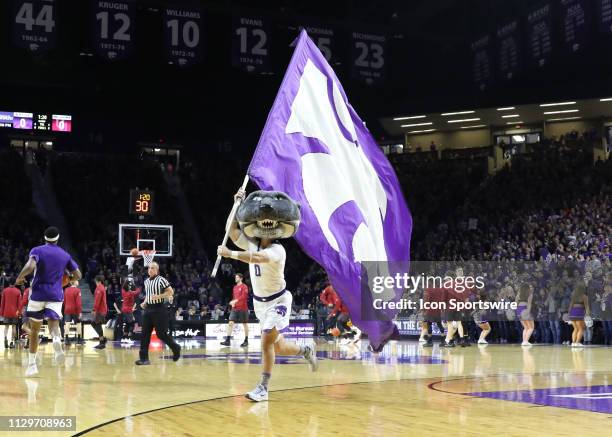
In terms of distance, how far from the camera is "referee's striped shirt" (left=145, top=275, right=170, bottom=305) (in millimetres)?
14859

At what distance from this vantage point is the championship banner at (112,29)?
26516mm

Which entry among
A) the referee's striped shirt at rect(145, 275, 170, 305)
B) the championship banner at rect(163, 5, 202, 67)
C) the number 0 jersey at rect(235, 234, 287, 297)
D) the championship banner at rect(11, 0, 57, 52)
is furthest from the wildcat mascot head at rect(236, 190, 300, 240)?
the championship banner at rect(163, 5, 202, 67)

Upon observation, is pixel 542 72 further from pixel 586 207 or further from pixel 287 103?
pixel 287 103

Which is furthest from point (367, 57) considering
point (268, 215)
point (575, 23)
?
point (268, 215)

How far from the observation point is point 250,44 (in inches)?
1123

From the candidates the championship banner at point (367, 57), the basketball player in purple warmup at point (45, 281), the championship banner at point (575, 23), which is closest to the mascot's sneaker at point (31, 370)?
the basketball player in purple warmup at point (45, 281)

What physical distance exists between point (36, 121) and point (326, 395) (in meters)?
32.5

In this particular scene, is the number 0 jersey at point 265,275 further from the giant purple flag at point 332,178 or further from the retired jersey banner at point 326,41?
the retired jersey banner at point 326,41

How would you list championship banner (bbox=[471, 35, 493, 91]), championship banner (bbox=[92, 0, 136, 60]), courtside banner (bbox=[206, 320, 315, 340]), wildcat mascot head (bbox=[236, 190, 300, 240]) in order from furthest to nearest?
championship banner (bbox=[471, 35, 493, 91]) → courtside banner (bbox=[206, 320, 315, 340]) → championship banner (bbox=[92, 0, 136, 60]) → wildcat mascot head (bbox=[236, 190, 300, 240])

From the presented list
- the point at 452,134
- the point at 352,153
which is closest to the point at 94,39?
the point at 352,153

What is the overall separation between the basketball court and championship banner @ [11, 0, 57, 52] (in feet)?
40.1

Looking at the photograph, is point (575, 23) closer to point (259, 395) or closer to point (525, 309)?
point (525, 309)

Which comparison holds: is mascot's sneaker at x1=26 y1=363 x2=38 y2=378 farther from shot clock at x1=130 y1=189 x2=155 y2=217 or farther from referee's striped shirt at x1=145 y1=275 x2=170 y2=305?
shot clock at x1=130 y1=189 x2=155 y2=217

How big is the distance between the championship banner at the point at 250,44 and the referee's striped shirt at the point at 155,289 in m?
14.7
